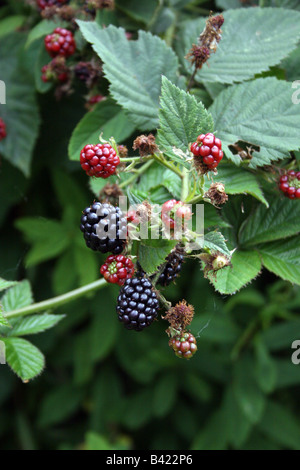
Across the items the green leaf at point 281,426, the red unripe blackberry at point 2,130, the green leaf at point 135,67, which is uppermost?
the green leaf at point 135,67

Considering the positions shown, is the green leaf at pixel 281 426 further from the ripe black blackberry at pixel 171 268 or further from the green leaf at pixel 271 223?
the ripe black blackberry at pixel 171 268

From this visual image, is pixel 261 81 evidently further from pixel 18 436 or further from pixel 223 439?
pixel 18 436

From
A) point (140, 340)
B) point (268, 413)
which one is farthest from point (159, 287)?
point (268, 413)

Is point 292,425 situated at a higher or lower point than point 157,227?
lower

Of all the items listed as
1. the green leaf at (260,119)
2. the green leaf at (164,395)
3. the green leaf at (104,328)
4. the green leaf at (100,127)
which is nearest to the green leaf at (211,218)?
the green leaf at (260,119)

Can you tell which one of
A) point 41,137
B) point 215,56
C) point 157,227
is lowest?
point 41,137

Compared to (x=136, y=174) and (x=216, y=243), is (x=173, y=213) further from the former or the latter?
(x=136, y=174)
